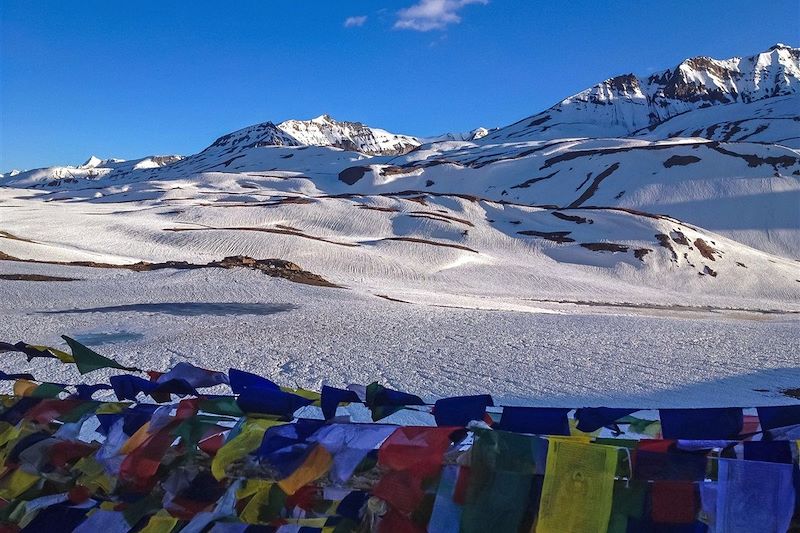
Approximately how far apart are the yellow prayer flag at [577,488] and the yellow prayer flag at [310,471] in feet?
4.10

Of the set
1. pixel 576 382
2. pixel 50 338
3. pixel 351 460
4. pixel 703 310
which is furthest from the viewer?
pixel 703 310

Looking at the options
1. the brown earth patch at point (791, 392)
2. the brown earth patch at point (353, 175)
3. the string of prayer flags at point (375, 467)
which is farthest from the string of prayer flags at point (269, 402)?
the brown earth patch at point (353, 175)

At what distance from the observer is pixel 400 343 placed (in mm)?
14234

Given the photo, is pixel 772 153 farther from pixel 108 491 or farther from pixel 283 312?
pixel 108 491

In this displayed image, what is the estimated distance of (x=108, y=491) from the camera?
4.09 m

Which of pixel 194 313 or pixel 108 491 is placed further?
pixel 194 313

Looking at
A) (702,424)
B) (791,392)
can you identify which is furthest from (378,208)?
(702,424)

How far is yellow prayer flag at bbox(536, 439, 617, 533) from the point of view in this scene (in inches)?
127

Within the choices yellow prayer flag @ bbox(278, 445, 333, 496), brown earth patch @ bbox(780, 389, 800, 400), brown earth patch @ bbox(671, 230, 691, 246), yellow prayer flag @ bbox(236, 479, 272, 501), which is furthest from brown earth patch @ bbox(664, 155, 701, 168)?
yellow prayer flag @ bbox(236, 479, 272, 501)

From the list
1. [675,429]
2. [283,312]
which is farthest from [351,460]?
[283,312]

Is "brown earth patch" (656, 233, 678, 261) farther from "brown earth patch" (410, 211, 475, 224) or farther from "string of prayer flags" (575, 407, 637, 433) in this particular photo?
"string of prayer flags" (575, 407, 637, 433)

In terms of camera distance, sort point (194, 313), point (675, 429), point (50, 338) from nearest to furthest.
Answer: point (675, 429) → point (50, 338) → point (194, 313)

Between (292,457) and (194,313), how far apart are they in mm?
14430

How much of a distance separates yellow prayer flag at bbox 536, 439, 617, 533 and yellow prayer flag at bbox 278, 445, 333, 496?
125cm
